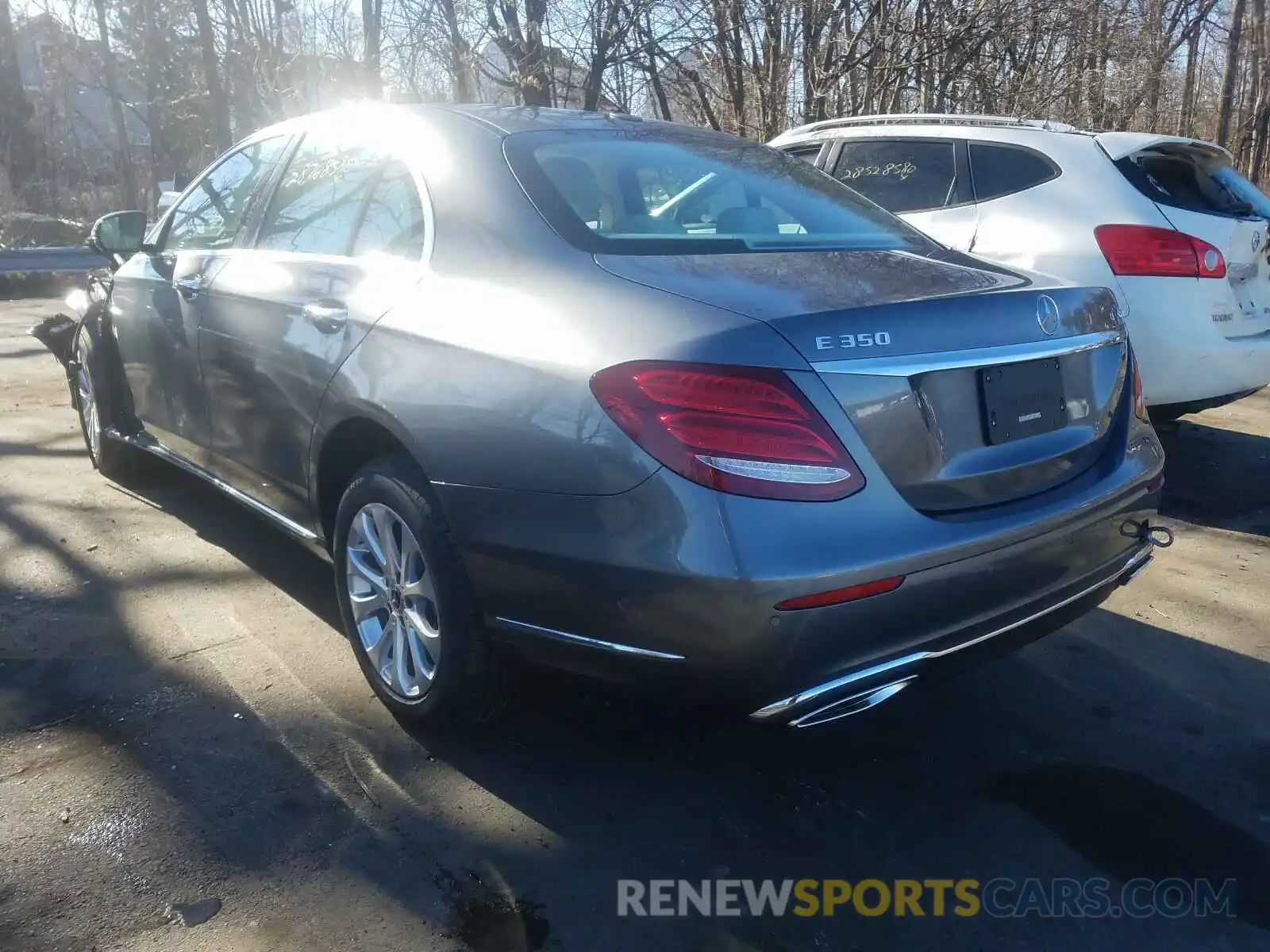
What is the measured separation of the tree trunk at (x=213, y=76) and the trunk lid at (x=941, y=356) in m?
18.2

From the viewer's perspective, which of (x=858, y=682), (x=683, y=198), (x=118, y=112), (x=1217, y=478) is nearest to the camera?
(x=858, y=682)

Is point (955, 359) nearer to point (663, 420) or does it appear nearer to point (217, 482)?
point (663, 420)

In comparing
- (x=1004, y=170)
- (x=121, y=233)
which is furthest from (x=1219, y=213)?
(x=121, y=233)

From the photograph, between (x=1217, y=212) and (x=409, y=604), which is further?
(x=1217, y=212)

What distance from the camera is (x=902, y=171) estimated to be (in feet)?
18.9

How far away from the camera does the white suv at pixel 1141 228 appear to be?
15.7ft

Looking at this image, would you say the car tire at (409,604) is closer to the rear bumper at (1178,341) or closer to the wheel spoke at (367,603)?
the wheel spoke at (367,603)

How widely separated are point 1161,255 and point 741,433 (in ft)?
11.3

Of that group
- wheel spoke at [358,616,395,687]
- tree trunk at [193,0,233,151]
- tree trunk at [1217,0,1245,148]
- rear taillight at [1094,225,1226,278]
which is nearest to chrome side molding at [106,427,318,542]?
wheel spoke at [358,616,395,687]

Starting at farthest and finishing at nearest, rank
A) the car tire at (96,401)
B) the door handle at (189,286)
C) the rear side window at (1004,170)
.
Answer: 1. the rear side window at (1004,170)
2. the car tire at (96,401)
3. the door handle at (189,286)

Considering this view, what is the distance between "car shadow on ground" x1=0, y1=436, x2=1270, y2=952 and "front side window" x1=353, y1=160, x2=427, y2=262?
1205 millimetres

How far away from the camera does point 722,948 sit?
2.22 m

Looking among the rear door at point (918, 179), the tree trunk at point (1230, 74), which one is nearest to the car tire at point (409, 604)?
the rear door at point (918, 179)

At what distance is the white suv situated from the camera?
15.7 ft
